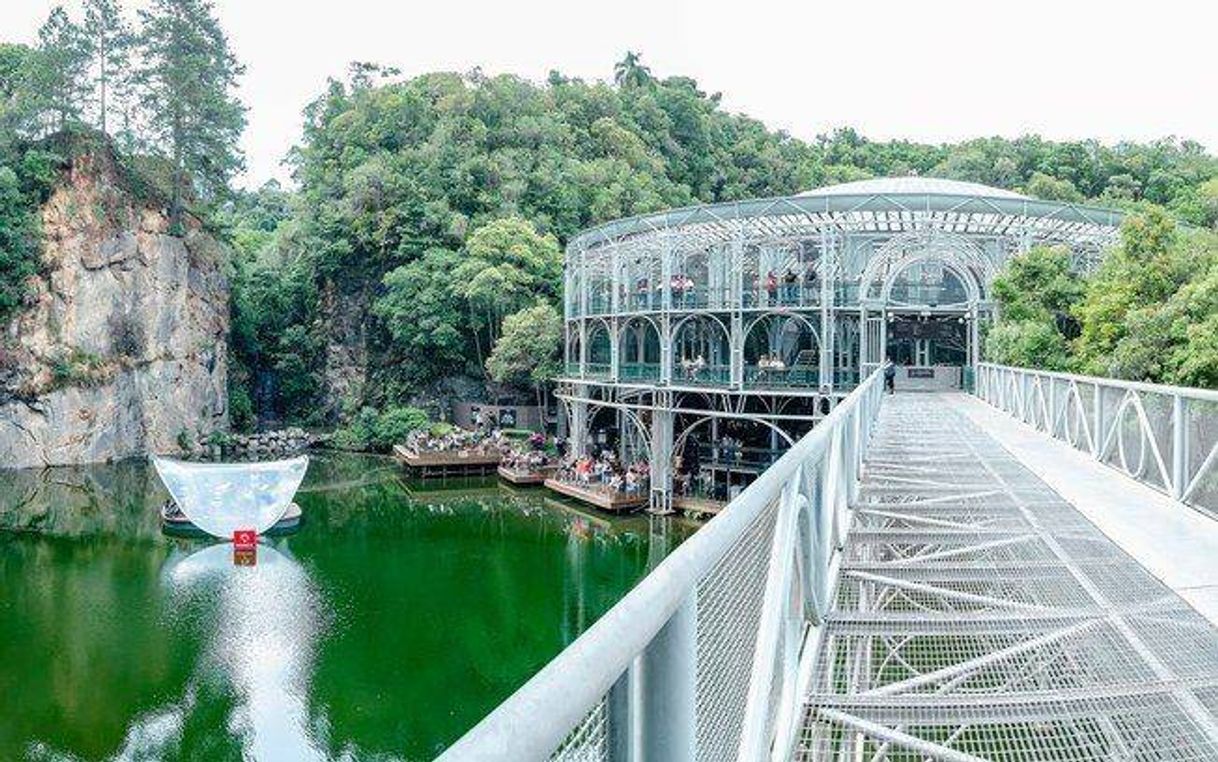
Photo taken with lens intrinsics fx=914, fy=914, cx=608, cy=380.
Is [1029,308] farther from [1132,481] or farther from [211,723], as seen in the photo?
[211,723]

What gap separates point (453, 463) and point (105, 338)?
50.4 feet

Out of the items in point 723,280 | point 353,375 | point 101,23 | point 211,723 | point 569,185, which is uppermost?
point 101,23

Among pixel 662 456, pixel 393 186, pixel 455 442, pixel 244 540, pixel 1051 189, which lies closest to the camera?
pixel 244 540

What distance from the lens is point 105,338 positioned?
119ft

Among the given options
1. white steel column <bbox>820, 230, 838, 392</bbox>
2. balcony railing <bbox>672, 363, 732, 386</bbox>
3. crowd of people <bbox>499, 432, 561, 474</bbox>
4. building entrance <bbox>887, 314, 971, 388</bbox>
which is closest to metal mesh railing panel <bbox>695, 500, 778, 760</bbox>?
white steel column <bbox>820, 230, 838, 392</bbox>

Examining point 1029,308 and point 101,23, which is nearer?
point 1029,308

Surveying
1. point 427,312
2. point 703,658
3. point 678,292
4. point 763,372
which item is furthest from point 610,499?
point 703,658

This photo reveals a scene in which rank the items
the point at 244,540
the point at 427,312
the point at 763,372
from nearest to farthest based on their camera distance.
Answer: the point at 244,540
the point at 763,372
the point at 427,312

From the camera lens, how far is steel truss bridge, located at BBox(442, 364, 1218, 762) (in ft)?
4.32

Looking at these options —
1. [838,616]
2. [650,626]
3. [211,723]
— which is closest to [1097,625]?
[838,616]

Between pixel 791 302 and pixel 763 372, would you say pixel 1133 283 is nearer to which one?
pixel 791 302

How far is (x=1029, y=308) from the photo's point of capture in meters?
19.9

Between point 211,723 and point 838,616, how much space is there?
11815 mm

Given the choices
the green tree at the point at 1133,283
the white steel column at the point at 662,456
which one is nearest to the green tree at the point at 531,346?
the white steel column at the point at 662,456
